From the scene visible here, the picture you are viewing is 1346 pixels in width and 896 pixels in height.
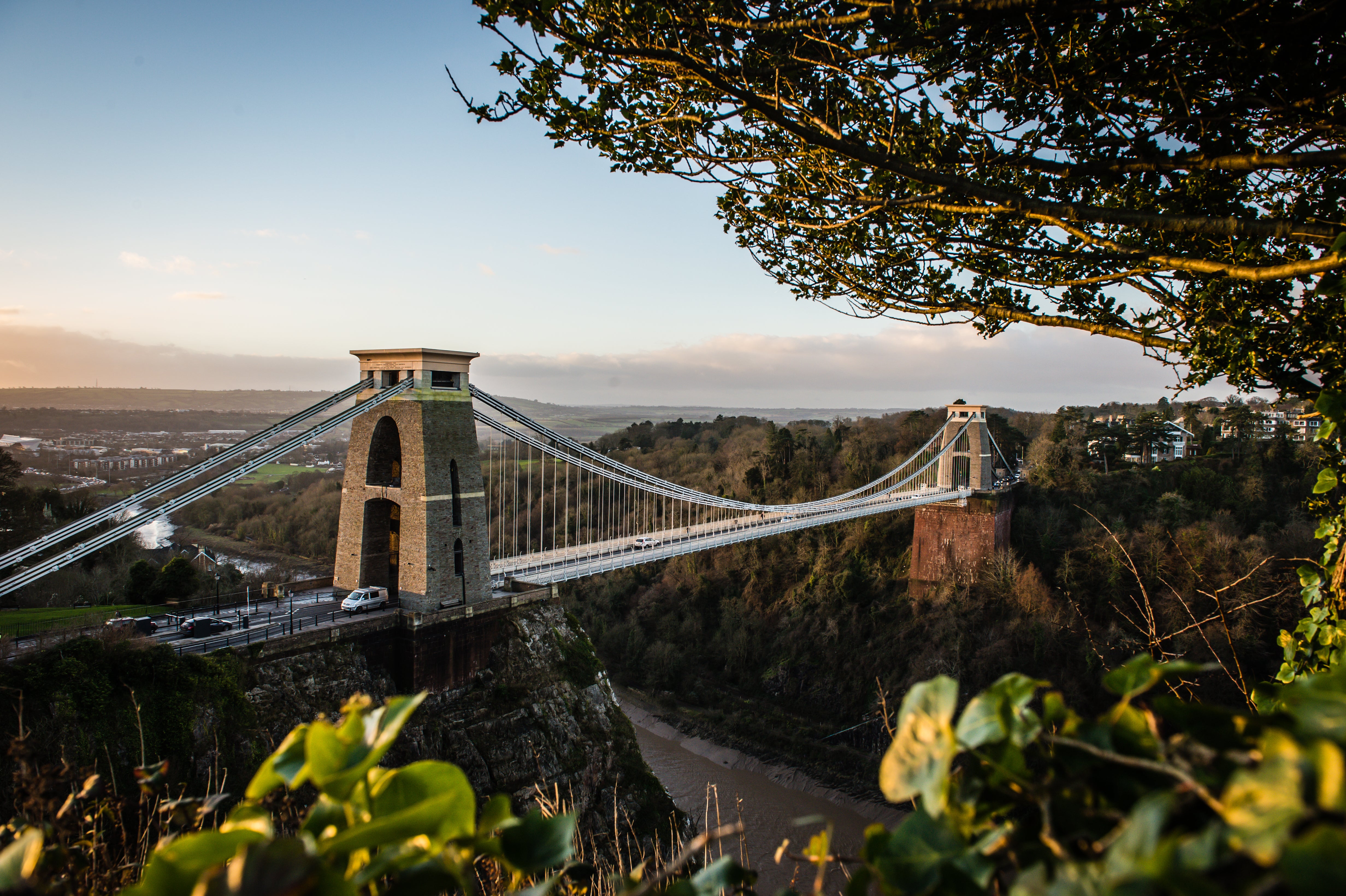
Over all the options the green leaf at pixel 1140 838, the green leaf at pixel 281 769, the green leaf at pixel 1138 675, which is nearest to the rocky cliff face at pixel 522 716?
the green leaf at pixel 281 769

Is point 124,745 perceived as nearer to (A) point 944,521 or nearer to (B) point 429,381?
(B) point 429,381

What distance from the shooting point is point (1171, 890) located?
1.18ft

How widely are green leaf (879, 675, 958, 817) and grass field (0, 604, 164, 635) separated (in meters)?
10.2

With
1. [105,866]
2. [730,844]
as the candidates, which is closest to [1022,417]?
[730,844]

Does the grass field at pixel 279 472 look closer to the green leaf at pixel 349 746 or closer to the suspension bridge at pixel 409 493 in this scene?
the suspension bridge at pixel 409 493

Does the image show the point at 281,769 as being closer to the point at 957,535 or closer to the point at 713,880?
the point at 713,880

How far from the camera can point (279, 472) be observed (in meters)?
24.4

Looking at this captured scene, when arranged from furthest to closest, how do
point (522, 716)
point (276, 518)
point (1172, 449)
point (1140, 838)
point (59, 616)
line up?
1. point (1172, 449)
2. point (276, 518)
3. point (522, 716)
4. point (59, 616)
5. point (1140, 838)

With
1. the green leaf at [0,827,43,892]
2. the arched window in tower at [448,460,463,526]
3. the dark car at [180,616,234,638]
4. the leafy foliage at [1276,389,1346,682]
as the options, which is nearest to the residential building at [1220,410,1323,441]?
the arched window in tower at [448,460,463,526]

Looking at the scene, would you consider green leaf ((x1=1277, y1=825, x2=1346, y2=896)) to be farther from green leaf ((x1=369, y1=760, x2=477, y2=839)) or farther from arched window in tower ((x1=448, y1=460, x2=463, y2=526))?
arched window in tower ((x1=448, y1=460, x2=463, y2=526))

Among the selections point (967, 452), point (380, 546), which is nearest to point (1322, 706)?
point (380, 546)

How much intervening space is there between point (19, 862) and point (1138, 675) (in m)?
0.98

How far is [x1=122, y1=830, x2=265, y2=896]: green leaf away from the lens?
473 mm

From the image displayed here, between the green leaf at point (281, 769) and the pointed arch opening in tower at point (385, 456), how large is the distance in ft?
34.8
